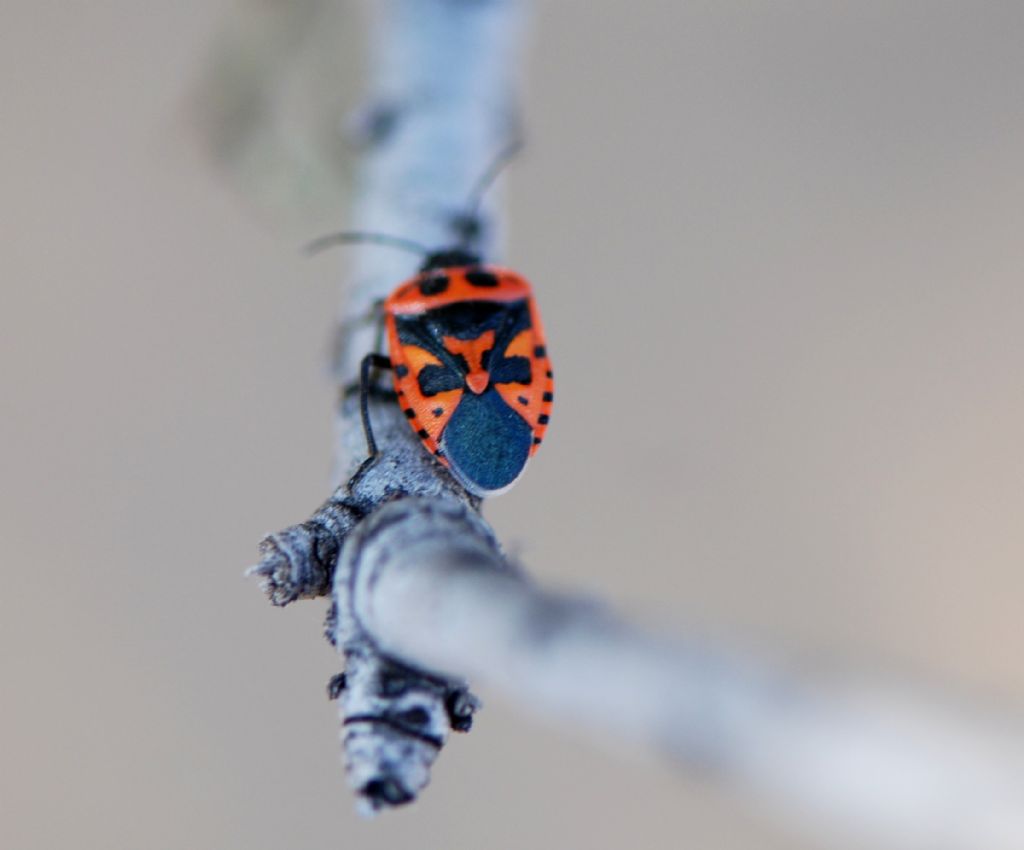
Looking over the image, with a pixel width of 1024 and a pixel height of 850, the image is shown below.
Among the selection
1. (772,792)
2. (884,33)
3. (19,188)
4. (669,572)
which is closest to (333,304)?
(19,188)

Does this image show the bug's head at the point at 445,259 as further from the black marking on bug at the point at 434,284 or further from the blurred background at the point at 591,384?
the blurred background at the point at 591,384

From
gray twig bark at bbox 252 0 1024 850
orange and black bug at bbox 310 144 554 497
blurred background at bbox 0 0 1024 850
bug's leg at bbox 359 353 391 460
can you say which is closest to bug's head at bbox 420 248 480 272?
orange and black bug at bbox 310 144 554 497

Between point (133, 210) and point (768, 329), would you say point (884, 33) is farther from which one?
point (133, 210)

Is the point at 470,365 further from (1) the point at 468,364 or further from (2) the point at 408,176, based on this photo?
(2) the point at 408,176

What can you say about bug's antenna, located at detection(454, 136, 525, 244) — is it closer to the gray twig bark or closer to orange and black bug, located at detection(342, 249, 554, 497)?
orange and black bug, located at detection(342, 249, 554, 497)

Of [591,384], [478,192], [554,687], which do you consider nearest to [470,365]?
[478,192]

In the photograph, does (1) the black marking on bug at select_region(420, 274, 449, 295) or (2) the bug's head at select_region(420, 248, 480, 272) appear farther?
(2) the bug's head at select_region(420, 248, 480, 272)
